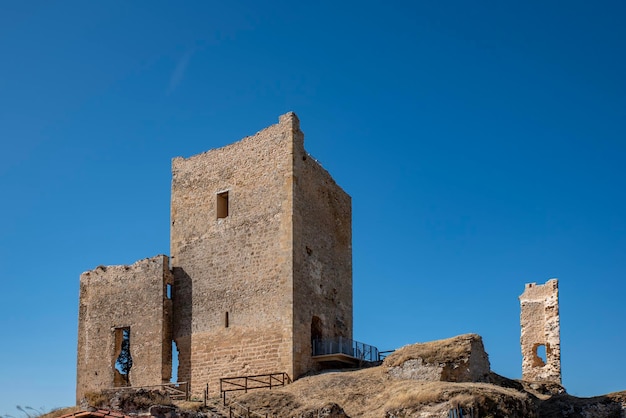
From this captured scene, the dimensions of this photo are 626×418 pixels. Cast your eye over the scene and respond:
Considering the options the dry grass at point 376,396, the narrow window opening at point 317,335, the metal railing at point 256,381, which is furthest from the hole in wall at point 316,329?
the dry grass at point 376,396

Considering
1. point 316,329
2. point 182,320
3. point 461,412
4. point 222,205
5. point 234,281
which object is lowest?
point 461,412

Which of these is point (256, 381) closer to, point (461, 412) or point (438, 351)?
point (438, 351)

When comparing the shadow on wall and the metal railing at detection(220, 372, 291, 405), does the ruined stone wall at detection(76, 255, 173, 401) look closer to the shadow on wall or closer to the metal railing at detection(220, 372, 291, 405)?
the shadow on wall

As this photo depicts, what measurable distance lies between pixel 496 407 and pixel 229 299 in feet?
29.9

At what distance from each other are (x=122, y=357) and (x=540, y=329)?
1364 centimetres

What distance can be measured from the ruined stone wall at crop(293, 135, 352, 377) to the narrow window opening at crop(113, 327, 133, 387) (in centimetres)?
573

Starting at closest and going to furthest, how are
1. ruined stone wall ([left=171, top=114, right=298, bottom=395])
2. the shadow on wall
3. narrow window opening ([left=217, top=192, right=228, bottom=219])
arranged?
1. ruined stone wall ([left=171, top=114, right=298, bottom=395])
2. the shadow on wall
3. narrow window opening ([left=217, top=192, right=228, bottom=219])

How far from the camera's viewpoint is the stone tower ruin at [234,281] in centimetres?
2145

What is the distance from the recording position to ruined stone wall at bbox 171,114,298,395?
2131 cm

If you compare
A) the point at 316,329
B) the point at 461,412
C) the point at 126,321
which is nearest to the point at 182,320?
the point at 126,321

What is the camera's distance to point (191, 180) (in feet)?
80.3

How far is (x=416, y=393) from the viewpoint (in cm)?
1652

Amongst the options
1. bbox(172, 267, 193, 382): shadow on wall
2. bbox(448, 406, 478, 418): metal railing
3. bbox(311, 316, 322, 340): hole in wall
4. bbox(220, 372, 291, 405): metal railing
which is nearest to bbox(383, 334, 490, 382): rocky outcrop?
bbox(448, 406, 478, 418): metal railing

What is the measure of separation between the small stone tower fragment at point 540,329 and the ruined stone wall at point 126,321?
38.5 ft
